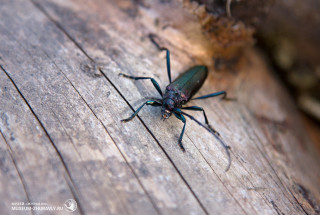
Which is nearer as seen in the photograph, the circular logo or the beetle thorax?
the circular logo

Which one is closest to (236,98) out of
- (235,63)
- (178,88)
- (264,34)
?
(235,63)

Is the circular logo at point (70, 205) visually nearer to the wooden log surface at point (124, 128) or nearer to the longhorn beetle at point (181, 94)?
the wooden log surface at point (124, 128)

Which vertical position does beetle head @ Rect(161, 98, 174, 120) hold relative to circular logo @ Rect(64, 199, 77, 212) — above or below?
above

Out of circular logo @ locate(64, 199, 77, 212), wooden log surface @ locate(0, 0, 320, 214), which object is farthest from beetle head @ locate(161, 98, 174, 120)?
circular logo @ locate(64, 199, 77, 212)

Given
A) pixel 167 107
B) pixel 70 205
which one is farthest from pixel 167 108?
pixel 70 205

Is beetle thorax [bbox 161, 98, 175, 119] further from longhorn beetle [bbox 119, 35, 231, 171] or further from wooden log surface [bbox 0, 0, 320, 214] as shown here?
wooden log surface [bbox 0, 0, 320, 214]

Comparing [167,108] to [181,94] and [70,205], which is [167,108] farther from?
[70,205]

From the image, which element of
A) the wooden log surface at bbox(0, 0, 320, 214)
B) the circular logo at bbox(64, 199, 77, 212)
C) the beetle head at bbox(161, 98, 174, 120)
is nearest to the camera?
the circular logo at bbox(64, 199, 77, 212)
